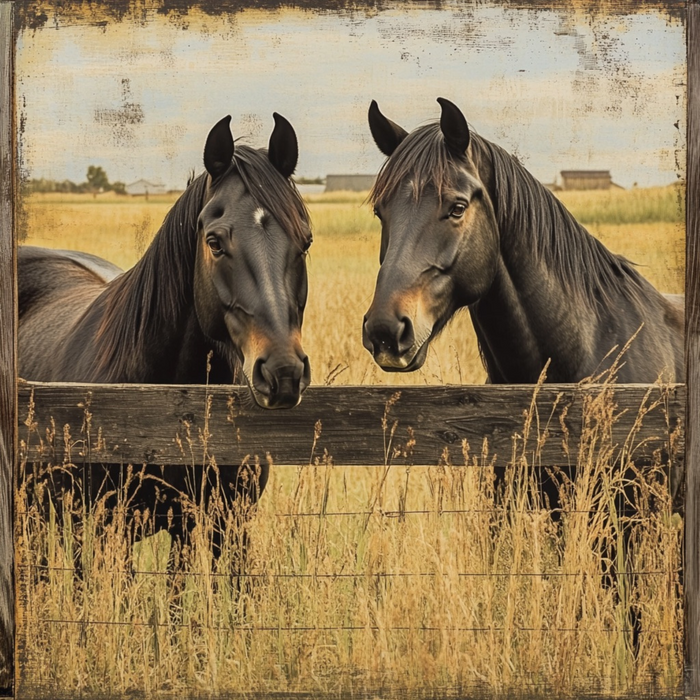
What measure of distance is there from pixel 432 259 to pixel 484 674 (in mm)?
1648

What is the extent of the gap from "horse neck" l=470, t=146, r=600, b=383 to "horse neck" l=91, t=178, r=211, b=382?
4.24ft

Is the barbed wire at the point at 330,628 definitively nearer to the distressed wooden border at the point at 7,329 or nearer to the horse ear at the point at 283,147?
the distressed wooden border at the point at 7,329

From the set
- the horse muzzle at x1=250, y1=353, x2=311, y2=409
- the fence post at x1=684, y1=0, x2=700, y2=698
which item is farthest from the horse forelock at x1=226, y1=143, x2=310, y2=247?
the fence post at x1=684, y1=0, x2=700, y2=698

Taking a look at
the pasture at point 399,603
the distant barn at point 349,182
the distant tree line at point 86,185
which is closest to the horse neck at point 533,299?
the pasture at point 399,603

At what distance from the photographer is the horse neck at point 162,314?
163 inches

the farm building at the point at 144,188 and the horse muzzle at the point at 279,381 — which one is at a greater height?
the farm building at the point at 144,188

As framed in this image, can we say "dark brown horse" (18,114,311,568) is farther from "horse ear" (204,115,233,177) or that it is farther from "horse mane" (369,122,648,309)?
"horse mane" (369,122,648,309)

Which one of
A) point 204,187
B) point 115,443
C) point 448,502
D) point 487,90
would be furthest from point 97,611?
point 487,90

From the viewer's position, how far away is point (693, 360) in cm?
364

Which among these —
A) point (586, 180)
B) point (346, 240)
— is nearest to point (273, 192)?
point (346, 240)

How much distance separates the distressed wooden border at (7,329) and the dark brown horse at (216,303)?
0.46 meters

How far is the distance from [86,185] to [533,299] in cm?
206

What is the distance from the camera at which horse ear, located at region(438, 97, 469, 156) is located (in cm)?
392

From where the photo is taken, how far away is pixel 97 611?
3.71m
